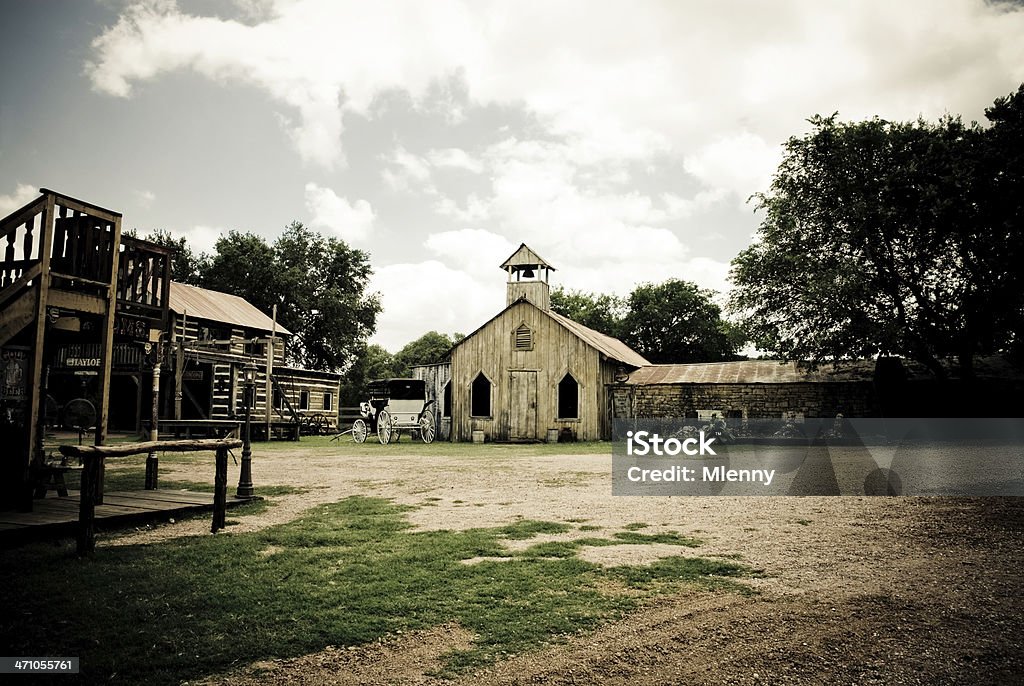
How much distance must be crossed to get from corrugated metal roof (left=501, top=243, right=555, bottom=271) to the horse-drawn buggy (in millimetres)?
7833

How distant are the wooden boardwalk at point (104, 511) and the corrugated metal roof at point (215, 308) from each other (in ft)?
71.6

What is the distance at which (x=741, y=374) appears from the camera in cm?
2811

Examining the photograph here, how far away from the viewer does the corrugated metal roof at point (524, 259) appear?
33188mm

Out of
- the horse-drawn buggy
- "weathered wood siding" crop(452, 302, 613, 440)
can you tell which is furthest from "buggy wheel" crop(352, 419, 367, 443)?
"weathered wood siding" crop(452, 302, 613, 440)

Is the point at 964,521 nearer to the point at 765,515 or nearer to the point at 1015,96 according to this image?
the point at 765,515

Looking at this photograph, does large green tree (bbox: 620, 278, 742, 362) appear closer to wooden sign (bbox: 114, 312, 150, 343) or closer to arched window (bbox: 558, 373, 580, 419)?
arched window (bbox: 558, 373, 580, 419)

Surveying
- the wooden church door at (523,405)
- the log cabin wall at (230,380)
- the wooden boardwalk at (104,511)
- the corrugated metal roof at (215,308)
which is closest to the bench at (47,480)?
the wooden boardwalk at (104,511)

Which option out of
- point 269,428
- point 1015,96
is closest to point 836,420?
point 1015,96

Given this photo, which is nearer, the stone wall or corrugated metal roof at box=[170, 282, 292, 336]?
the stone wall

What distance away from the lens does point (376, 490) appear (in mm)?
11672

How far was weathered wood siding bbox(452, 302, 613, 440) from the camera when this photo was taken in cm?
2844

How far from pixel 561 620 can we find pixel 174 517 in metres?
6.05

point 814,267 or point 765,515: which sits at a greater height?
point 814,267

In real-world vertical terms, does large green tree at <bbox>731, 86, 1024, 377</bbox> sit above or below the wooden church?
above
